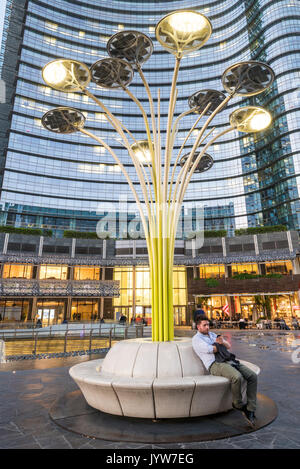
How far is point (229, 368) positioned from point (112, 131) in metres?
61.5

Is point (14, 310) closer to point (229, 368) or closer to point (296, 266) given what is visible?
point (296, 266)

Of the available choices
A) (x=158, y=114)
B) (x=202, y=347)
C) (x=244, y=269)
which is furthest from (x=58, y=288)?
(x=202, y=347)

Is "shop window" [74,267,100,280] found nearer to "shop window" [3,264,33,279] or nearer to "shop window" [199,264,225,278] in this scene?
"shop window" [3,264,33,279]

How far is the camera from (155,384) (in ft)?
12.6

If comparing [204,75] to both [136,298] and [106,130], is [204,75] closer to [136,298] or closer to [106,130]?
[106,130]

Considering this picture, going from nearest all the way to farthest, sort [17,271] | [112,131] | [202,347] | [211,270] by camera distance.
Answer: [202,347] → [17,271] → [211,270] → [112,131]

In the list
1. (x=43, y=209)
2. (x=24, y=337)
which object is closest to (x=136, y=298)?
(x=24, y=337)

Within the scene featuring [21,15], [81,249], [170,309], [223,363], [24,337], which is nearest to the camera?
[223,363]

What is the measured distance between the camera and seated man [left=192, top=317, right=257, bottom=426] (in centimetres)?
394

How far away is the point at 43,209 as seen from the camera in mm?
53219

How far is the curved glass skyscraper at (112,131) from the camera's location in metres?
53.1

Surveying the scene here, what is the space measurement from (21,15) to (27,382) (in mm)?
75324

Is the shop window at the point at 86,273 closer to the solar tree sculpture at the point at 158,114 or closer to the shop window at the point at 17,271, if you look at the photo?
the shop window at the point at 17,271

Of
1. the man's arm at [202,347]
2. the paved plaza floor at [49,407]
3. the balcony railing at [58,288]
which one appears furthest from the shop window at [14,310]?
the man's arm at [202,347]
